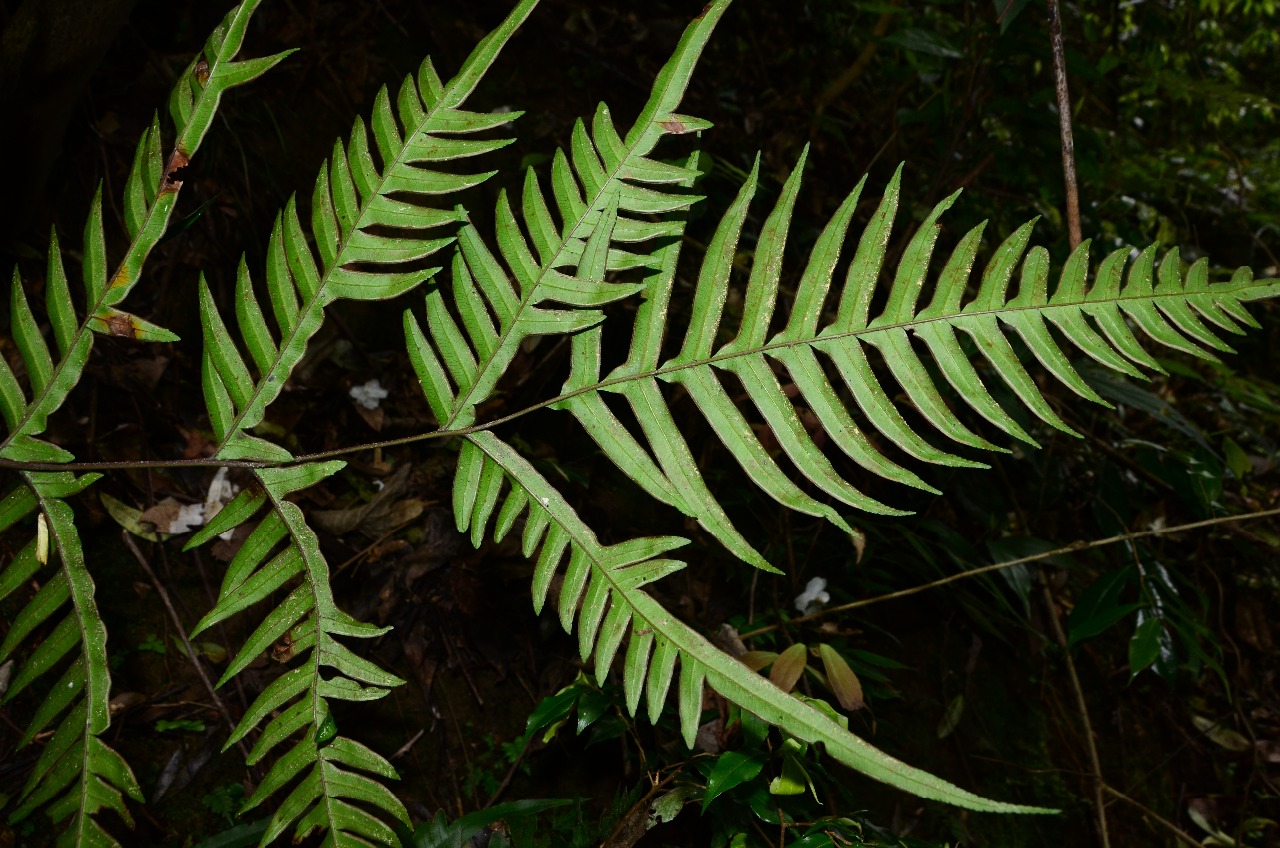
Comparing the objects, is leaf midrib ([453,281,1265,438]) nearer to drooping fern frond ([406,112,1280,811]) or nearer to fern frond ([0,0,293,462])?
drooping fern frond ([406,112,1280,811])

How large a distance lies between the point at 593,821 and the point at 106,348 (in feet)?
5.15


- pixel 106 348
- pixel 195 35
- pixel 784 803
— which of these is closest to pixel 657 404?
pixel 784 803

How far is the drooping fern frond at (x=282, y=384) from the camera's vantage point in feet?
3.44

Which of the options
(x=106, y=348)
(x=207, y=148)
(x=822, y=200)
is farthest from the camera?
(x=822, y=200)

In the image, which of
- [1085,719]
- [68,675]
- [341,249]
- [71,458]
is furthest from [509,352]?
[1085,719]

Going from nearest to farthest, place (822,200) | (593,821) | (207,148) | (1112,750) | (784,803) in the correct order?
1. (784,803)
2. (593,821)
3. (207,148)
4. (1112,750)
5. (822,200)

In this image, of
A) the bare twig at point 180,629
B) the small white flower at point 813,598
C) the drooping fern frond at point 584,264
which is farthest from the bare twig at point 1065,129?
the bare twig at point 180,629

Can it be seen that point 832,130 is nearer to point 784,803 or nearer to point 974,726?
point 974,726

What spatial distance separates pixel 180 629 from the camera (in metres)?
1.71

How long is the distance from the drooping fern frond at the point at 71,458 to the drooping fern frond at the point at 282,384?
13cm

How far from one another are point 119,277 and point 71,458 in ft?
0.83

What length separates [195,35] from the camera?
2.28 metres

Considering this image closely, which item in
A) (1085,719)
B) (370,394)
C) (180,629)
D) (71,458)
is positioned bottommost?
(1085,719)

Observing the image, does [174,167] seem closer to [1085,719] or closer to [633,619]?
[633,619]
